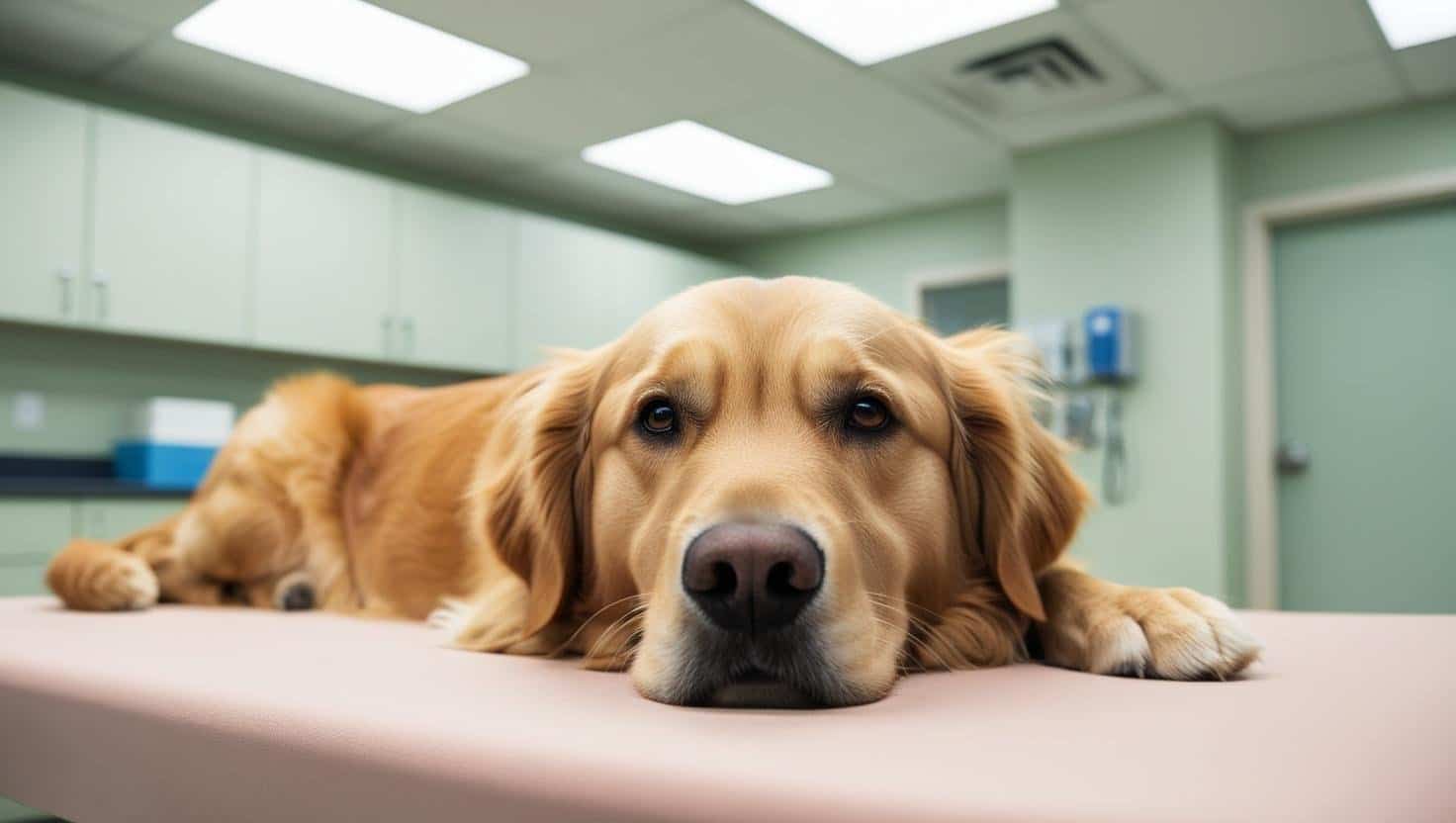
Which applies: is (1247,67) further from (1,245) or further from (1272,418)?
(1,245)

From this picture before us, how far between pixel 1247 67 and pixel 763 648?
15.3ft

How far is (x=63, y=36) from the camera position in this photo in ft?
14.0

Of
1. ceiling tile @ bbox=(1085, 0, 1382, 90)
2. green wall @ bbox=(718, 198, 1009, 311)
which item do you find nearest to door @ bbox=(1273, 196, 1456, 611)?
ceiling tile @ bbox=(1085, 0, 1382, 90)

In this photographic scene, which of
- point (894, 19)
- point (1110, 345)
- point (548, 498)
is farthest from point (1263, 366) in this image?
point (548, 498)

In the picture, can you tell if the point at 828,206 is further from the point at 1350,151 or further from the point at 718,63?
the point at 1350,151

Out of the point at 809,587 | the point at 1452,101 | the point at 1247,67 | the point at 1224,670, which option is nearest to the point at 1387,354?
the point at 1452,101

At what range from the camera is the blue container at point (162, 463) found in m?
4.70

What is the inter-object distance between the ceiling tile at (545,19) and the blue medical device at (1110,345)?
2.75 metres

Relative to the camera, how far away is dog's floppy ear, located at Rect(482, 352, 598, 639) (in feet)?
4.49

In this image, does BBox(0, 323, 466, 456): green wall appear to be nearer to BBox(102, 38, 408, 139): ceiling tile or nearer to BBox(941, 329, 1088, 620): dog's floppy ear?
BBox(102, 38, 408, 139): ceiling tile

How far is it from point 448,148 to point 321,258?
1002 mm

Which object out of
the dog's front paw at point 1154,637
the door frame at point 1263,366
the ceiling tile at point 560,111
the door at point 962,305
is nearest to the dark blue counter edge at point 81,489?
the ceiling tile at point 560,111

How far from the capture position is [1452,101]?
16.1 feet

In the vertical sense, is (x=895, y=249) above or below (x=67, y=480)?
above
